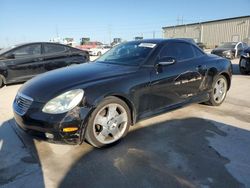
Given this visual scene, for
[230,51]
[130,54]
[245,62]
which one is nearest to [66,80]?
[130,54]

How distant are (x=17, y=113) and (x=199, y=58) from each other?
338cm

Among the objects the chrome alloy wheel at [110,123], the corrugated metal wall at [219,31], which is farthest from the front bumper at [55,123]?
the corrugated metal wall at [219,31]

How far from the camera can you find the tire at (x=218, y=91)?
515cm

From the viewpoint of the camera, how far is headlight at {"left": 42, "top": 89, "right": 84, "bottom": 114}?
2977 millimetres

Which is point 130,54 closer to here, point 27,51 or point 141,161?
point 141,161

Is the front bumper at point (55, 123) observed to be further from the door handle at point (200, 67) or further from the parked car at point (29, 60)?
the parked car at point (29, 60)

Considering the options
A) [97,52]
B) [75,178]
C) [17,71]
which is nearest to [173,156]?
[75,178]

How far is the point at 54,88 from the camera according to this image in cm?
319

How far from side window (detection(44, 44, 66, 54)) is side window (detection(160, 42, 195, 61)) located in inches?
212

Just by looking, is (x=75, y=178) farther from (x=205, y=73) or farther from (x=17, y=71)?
(x=17, y=71)

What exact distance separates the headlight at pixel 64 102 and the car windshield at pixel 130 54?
3.96ft

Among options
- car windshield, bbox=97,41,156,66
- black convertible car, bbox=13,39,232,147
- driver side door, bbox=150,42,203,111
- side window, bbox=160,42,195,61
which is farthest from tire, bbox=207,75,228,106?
car windshield, bbox=97,41,156,66

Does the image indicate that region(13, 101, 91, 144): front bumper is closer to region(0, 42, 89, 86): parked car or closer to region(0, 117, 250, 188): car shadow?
region(0, 117, 250, 188): car shadow

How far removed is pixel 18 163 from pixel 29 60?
5.65m
